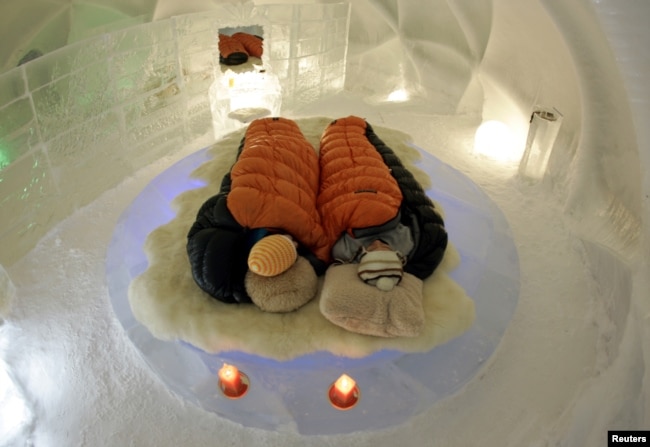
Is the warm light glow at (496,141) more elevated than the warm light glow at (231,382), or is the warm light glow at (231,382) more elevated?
the warm light glow at (496,141)

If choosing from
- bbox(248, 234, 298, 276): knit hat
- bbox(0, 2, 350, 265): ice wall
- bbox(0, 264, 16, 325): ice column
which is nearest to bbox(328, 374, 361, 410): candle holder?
bbox(248, 234, 298, 276): knit hat

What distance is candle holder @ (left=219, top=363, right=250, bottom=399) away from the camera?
1286 mm

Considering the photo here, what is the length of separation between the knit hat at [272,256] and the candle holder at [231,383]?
285 millimetres

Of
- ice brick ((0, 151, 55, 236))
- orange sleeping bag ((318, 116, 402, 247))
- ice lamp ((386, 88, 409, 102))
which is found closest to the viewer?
orange sleeping bag ((318, 116, 402, 247))

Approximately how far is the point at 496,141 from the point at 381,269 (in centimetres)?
158

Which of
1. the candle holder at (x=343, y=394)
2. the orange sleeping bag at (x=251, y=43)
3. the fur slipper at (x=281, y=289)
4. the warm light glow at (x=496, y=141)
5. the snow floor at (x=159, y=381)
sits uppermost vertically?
the orange sleeping bag at (x=251, y=43)

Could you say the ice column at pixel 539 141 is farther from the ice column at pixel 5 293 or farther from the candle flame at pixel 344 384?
the ice column at pixel 5 293

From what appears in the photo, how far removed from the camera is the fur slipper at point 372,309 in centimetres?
127

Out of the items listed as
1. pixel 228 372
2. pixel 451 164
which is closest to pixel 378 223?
pixel 228 372

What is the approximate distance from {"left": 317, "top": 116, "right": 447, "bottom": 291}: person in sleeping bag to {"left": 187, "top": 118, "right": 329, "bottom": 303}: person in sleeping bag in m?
0.07

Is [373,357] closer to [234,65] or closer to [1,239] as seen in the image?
[1,239]

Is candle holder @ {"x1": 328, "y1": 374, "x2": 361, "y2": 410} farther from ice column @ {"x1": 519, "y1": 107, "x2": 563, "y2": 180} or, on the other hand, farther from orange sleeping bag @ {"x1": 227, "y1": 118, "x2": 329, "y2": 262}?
ice column @ {"x1": 519, "y1": 107, "x2": 563, "y2": 180}

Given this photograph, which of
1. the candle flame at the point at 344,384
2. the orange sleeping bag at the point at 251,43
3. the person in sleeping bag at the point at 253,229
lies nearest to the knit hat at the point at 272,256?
the person in sleeping bag at the point at 253,229

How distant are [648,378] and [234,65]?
2.61m
